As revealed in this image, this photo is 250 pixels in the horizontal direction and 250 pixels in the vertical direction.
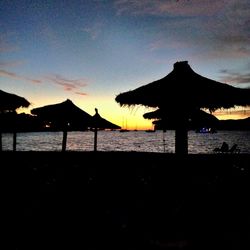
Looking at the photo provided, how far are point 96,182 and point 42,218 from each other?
2.15 m

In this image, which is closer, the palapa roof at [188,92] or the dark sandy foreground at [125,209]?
the dark sandy foreground at [125,209]

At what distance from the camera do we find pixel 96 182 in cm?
643

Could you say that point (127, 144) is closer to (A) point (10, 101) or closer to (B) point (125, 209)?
(A) point (10, 101)

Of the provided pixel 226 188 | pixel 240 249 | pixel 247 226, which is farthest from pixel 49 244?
pixel 226 188

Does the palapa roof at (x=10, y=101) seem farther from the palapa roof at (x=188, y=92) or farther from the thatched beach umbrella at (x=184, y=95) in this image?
the palapa roof at (x=188, y=92)

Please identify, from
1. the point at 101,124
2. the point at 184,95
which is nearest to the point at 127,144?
the point at 101,124

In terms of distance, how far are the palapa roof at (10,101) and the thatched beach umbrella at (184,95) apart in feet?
19.5

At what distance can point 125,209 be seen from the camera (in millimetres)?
3959

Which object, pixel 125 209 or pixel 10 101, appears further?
pixel 10 101

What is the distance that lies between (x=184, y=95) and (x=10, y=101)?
25.3 ft

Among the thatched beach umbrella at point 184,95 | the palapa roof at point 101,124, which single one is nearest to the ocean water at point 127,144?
the palapa roof at point 101,124

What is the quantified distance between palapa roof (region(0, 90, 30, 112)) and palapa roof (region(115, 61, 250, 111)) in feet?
20.4

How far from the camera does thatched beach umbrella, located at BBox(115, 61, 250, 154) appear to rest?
23.4 feet

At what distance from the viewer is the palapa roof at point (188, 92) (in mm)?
7117
